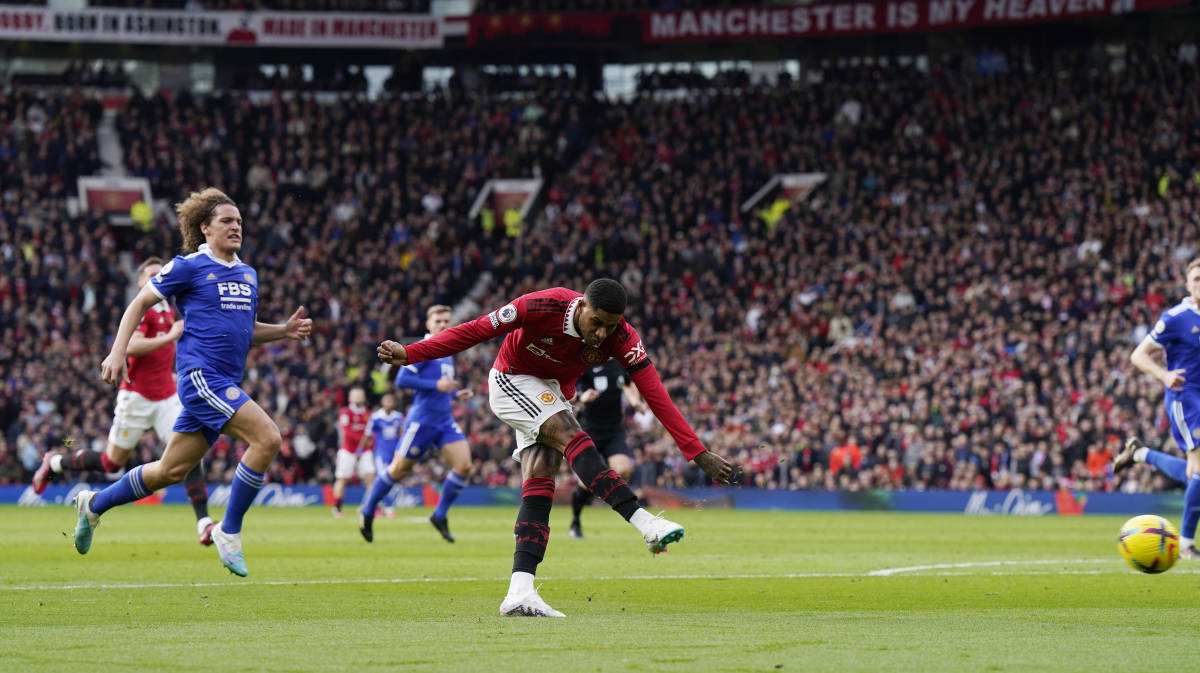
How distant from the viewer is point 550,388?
9.81 metres

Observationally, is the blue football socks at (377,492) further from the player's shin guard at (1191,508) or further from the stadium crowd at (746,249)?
the stadium crowd at (746,249)

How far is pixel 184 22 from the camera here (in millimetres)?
46094

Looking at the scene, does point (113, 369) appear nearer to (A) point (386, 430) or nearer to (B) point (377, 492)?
(B) point (377, 492)

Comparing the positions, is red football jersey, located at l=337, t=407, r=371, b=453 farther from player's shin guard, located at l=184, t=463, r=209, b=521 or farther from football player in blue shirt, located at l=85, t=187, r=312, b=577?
football player in blue shirt, located at l=85, t=187, r=312, b=577

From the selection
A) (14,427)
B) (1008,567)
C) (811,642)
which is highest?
(811,642)

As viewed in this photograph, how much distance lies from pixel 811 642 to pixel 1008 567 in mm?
7158

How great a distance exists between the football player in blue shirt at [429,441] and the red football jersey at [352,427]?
29.9ft

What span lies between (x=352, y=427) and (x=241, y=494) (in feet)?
54.0

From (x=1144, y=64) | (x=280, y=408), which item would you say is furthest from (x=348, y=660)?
(x=1144, y=64)

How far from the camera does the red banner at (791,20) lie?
40.5 m

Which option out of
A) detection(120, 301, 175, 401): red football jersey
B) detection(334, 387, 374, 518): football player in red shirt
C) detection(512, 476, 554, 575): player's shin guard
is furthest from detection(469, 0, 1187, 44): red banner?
detection(512, 476, 554, 575): player's shin guard

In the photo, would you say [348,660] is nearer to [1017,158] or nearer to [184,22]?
[1017,158]

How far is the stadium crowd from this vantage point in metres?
33.0

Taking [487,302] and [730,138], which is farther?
[730,138]
